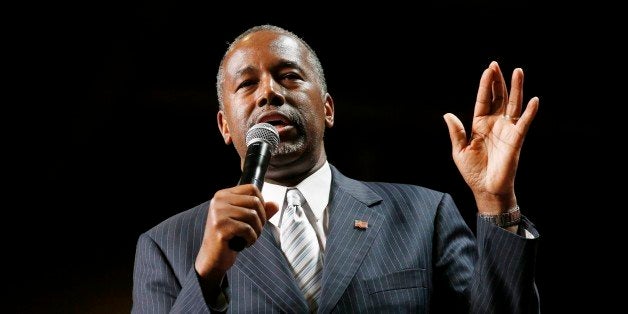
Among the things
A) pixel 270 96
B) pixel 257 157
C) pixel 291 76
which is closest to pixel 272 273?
pixel 257 157

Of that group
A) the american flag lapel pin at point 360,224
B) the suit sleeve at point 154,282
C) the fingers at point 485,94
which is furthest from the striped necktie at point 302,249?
the fingers at point 485,94

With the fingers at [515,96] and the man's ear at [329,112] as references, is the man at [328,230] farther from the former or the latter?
the man's ear at [329,112]

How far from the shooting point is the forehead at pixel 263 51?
173 centimetres

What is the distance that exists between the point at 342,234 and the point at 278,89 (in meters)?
0.44

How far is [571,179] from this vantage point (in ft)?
10.3

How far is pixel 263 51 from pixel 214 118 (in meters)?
1.26

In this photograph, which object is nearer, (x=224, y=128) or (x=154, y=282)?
(x=154, y=282)

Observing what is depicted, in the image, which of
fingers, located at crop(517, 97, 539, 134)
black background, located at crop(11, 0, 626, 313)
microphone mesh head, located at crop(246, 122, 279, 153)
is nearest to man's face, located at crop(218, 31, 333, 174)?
microphone mesh head, located at crop(246, 122, 279, 153)

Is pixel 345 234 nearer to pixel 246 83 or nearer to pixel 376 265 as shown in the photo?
pixel 376 265

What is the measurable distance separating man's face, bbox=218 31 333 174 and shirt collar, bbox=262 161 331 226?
5 centimetres

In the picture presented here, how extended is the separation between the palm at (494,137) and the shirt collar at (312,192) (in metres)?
0.39

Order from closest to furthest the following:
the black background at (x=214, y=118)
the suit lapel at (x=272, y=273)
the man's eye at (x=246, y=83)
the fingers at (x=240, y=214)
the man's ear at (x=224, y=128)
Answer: the fingers at (x=240, y=214), the suit lapel at (x=272, y=273), the man's eye at (x=246, y=83), the man's ear at (x=224, y=128), the black background at (x=214, y=118)

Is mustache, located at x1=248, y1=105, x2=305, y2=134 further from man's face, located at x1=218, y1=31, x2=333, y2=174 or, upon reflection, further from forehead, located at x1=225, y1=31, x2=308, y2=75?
forehead, located at x1=225, y1=31, x2=308, y2=75

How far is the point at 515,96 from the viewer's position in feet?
4.60
